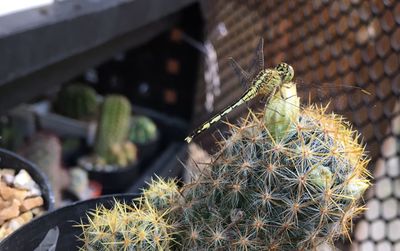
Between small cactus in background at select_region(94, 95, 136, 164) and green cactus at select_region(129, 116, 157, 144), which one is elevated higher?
small cactus in background at select_region(94, 95, 136, 164)

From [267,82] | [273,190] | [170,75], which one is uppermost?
[267,82]

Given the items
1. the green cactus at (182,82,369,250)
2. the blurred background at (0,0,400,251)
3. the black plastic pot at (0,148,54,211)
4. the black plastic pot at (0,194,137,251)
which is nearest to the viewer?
the green cactus at (182,82,369,250)

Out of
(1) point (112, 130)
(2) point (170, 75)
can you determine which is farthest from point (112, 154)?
(2) point (170, 75)

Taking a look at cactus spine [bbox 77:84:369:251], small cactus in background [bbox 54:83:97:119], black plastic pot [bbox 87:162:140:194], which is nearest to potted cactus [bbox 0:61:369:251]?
cactus spine [bbox 77:84:369:251]

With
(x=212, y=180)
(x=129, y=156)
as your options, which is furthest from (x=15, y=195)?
(x=129, y=156)

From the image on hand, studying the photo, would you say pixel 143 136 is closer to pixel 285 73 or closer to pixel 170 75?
pixel 170 75

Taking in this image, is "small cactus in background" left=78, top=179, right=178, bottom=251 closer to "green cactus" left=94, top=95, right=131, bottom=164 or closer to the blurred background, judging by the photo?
the blurred background
